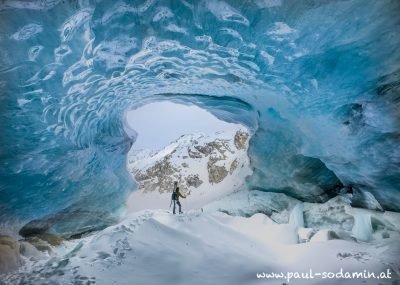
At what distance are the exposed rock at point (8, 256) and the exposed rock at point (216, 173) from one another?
1908 centimetres

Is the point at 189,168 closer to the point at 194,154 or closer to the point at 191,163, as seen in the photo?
the point at 191,163

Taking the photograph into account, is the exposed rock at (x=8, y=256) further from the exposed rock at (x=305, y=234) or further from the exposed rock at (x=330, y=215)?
the exposed rock at (x=330, y=215)

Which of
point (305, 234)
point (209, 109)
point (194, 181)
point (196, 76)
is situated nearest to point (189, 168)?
point (194, 181)

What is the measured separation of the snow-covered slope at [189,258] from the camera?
6.07m

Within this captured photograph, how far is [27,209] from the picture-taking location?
31.6 ft

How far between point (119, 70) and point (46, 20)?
2.09 m

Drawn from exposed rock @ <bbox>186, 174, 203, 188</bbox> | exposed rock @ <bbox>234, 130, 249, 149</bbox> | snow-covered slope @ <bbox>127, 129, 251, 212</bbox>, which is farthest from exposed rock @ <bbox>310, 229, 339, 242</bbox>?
exposed rock @ <bbox>186, 174, 203, 188</bbox>

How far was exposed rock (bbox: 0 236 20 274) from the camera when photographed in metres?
6.48

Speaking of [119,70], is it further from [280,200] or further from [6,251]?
[280,200]

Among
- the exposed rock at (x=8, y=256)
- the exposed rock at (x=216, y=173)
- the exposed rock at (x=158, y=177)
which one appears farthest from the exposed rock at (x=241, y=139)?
the exposed rock at (x=8, y=256)

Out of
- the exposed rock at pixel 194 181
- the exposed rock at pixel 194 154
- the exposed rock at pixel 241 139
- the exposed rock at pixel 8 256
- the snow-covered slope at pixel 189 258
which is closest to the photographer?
the snow-covered slope at pixel 189 258

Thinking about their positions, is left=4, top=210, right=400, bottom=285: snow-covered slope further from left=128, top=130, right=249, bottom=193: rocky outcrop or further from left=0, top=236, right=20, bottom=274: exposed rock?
left=128, top=130, right=249, bottom=193: rocky outcrop

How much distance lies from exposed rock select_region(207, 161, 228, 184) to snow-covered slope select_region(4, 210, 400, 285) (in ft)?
52.6

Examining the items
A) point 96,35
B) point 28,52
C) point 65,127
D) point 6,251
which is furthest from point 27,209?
point 96,35
